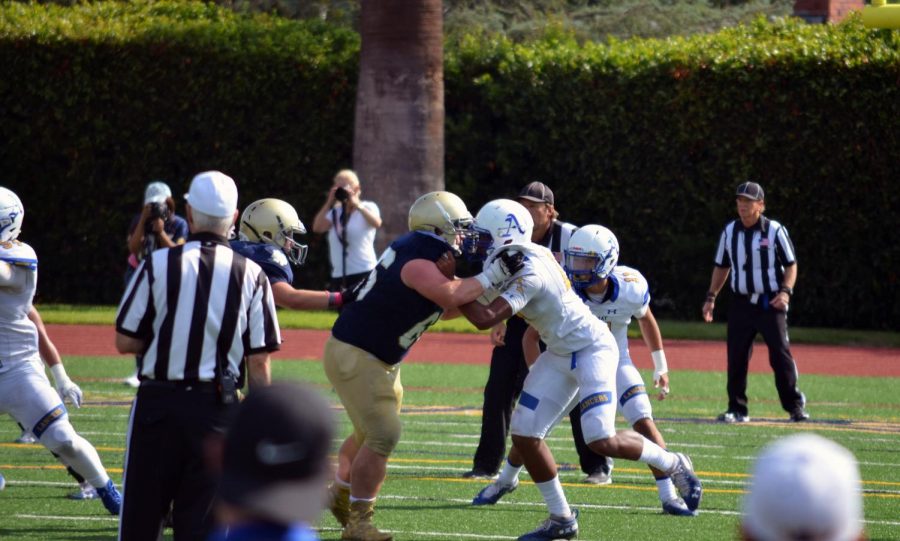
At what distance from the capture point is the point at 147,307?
17.4 feet

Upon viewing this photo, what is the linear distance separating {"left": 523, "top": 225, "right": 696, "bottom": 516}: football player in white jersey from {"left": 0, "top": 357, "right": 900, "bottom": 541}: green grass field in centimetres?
51

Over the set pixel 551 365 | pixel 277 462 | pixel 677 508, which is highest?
pixel 277 462

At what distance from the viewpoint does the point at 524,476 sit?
32.2ft

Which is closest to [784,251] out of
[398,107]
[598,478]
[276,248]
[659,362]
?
[659,362]

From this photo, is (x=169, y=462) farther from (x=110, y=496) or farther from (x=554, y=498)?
(x=554, y=498)

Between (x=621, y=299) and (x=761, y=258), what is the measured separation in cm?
450

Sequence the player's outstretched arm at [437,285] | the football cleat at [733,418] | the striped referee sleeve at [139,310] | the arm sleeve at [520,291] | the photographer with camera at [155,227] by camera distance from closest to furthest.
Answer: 1. the striped referee sleeve at [139,310]
2. the player's outstretched arm at [437,285]
3. the arm sleeve at [520,291]
4. the football cleat at [733,418]
5. the photographer with camera at [155,227]

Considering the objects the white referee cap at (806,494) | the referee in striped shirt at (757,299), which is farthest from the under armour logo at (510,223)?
the referee in striped shirt at (757,299)

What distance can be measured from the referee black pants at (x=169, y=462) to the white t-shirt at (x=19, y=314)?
2.22m

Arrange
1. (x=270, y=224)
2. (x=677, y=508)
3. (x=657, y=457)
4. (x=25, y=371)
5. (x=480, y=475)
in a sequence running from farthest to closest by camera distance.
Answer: (x=480, y=475) < (x=677, y=508) < (x=657, y=457) < (x=25, y=371) < (x=270, y=224)

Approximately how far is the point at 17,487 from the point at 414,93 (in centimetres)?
1268

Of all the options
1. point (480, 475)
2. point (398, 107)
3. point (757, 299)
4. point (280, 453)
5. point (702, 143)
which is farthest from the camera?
point (702, 143)

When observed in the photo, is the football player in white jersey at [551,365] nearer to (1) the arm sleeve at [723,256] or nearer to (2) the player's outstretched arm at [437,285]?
(2) the player's outstretched arm at [437,285]

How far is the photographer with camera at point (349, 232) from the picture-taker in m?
15.3
